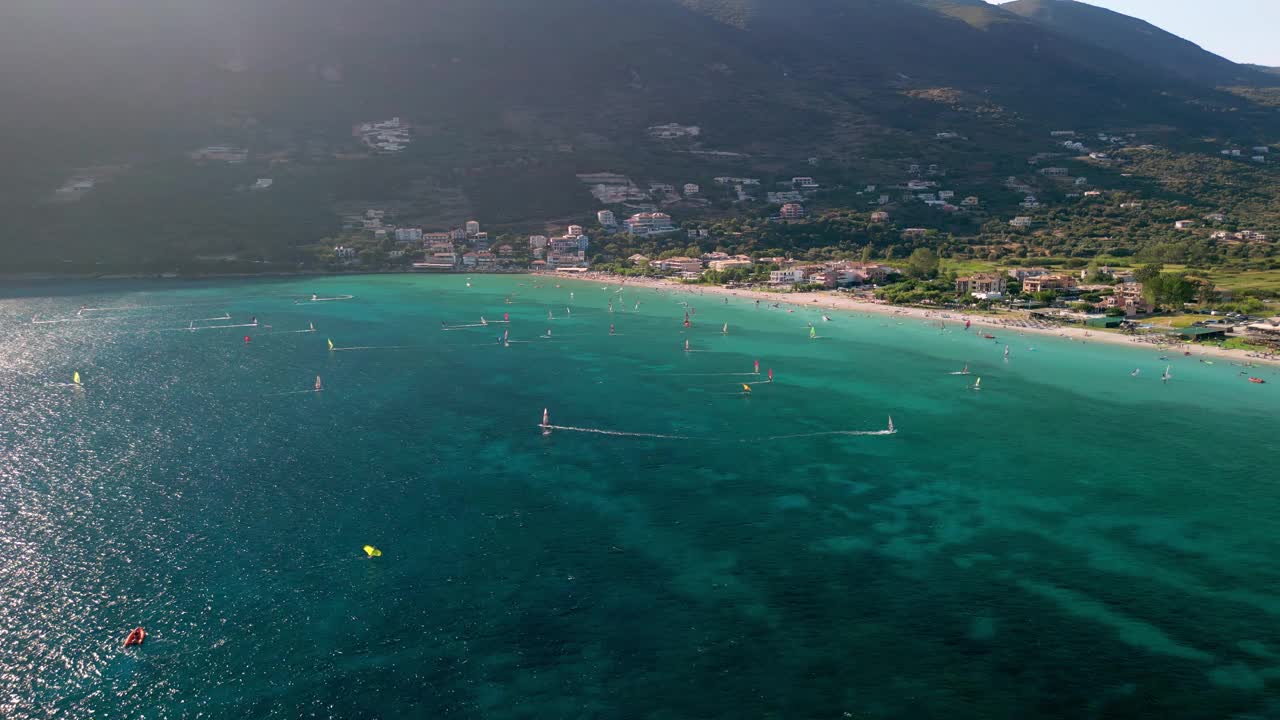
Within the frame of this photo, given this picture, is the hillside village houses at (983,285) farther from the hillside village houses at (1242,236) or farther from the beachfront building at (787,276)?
the hillside village houses at (1242,236)

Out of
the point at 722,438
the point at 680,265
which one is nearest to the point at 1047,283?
Result: the point at 680,265

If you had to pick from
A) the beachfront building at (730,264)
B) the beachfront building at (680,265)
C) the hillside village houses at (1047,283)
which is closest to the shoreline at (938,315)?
the beachfront building at (680,265)

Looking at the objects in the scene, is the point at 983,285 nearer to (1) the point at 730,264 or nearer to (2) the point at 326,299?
(1) the point at 730,264

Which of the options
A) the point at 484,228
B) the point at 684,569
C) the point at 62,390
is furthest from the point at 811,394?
the point at 484,228

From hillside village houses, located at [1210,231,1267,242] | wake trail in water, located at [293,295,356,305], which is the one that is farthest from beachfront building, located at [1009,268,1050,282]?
wake trail in water, located at [293,295,356,305]

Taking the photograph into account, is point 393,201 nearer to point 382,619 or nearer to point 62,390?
point 62,390
